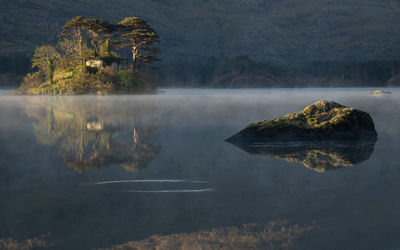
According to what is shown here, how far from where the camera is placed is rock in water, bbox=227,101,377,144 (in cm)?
1489

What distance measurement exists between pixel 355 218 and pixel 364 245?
91cm

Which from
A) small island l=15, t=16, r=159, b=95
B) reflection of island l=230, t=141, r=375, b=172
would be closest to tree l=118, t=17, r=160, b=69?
small island l=15, t=16, r=159, b=95

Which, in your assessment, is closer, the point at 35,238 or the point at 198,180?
the point at 35,238

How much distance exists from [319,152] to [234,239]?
7.31 m

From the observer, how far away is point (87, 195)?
7398 mm

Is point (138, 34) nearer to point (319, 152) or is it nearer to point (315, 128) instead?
point (315, 128)

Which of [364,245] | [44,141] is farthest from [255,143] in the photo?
[364,245]

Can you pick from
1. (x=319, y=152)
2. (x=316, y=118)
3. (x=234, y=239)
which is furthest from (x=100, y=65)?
(x=234, y=239)

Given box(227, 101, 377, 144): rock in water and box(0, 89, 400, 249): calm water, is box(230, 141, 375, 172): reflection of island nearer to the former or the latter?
box(0, 89, 400, 249): calm water

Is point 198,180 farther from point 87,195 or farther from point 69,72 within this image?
point 69,72

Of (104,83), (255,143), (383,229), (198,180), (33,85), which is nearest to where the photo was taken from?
(383,229)

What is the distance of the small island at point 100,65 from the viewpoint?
74062mm

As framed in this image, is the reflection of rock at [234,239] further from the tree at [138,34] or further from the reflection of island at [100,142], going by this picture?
the tree at [138,34]

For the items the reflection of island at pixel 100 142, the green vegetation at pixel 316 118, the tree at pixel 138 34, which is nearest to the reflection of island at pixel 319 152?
the green vegetation at pixel 316 118
